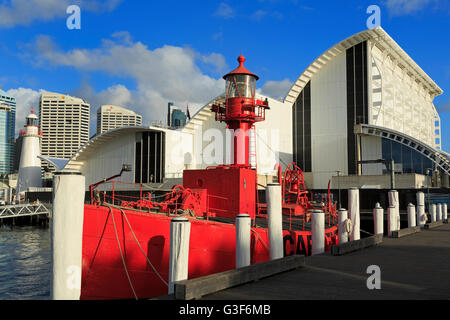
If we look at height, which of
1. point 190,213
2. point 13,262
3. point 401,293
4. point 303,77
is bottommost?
point 13,262

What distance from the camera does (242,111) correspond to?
20625mm

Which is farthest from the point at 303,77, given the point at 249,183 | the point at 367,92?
the point at 249,183

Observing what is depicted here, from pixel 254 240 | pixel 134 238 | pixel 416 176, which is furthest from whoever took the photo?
pixel 416 176

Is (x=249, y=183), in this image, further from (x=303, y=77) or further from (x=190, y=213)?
(x=303, y=77)

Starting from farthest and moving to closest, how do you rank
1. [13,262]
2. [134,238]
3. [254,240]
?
[13,262] < [254,240] < [134,238]

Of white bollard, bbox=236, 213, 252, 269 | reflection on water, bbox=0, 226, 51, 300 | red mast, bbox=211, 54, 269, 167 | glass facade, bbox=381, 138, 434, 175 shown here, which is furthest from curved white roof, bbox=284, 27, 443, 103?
white bollard, bbox=236, 213, 252, 269

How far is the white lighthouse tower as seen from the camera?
2530 inches

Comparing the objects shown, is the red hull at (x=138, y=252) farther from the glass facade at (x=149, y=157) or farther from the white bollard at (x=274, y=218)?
the glass facade at (x=149, y=157)

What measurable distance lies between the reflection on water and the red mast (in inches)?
439

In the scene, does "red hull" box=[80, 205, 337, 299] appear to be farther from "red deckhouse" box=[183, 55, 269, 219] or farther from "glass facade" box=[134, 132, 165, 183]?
"glass facade" box=[134, 132, 165, 183]

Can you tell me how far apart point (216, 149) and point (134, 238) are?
3512cm

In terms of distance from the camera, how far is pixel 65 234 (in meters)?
7.83

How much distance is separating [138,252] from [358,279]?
6.86 m

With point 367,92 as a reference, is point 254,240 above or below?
below
